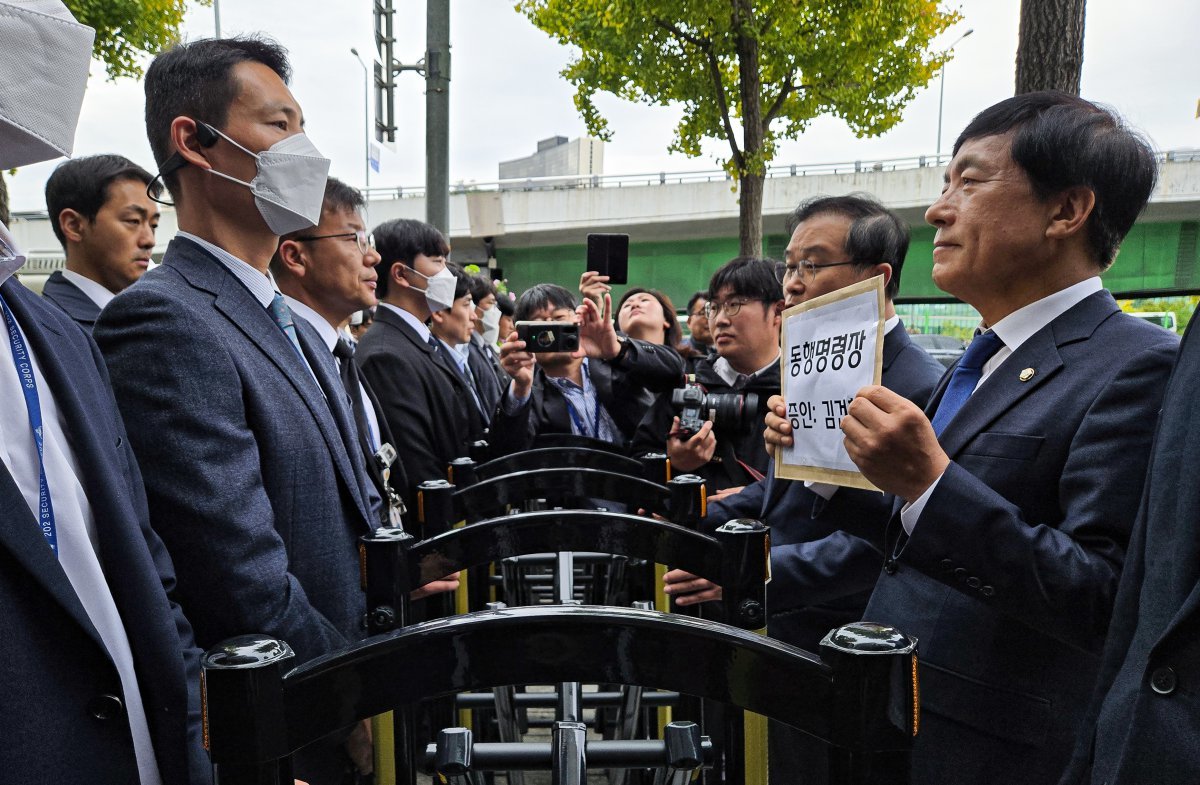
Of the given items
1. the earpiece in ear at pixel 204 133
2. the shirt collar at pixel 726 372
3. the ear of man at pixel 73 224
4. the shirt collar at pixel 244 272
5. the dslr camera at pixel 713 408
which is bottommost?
the dslr camera at pixel 713 408

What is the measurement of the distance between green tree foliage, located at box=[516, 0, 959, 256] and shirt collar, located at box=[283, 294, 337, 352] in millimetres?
7609

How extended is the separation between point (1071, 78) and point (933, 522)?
3.10m

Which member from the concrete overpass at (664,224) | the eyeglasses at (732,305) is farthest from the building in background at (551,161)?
the eyeglasses at (732,305)

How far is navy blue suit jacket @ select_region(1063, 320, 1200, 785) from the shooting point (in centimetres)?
105

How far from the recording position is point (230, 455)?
1.60 m

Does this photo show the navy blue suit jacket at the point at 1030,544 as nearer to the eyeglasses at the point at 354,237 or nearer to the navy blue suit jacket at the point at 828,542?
the navy blue suit jacket at the point at 828,542

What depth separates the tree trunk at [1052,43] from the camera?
3.57 m

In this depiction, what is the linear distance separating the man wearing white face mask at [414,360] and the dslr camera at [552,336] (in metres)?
0.45

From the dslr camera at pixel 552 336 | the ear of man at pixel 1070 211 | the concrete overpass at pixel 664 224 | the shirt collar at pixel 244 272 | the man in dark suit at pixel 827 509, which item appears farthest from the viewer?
the concrete overpass at pixel 664 224

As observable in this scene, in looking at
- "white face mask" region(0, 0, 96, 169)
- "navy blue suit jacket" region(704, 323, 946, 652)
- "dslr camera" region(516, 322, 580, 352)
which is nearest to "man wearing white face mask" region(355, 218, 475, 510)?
"dslr camera" region(516, 322, 580, 352)

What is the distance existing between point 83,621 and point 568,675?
0.73 m

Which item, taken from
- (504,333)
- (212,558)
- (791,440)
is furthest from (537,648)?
(504,333)

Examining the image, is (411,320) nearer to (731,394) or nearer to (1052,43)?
(731,394)

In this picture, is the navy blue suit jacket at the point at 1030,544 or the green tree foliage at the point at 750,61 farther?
the green tree foliage at the point at 750,61
